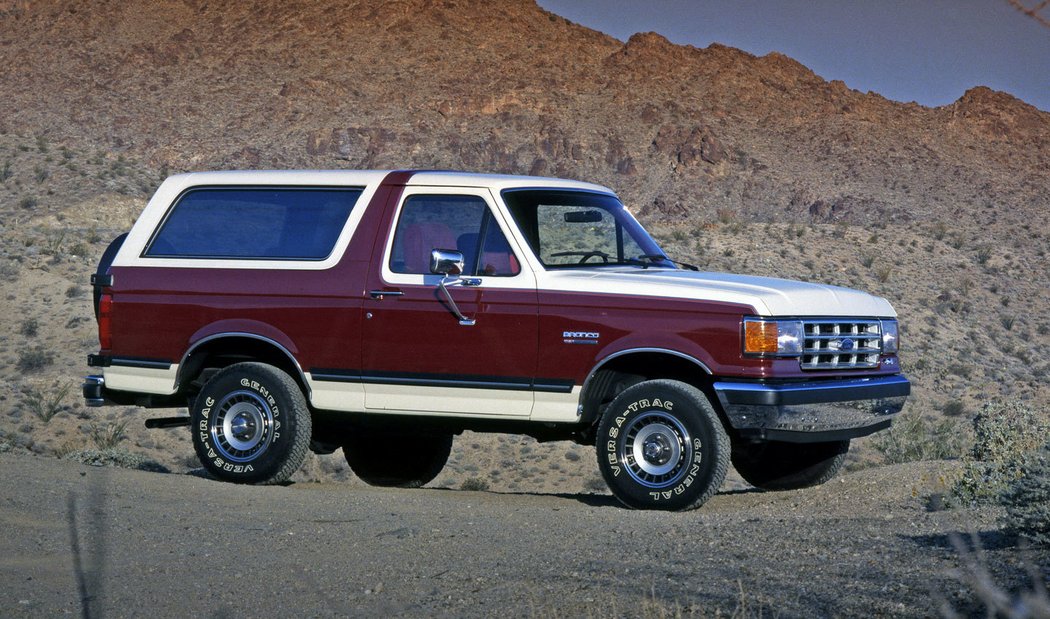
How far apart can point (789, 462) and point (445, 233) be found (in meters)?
3.21

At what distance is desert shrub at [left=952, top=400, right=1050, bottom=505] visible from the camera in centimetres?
855

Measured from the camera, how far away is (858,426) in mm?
8953

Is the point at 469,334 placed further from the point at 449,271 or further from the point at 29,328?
the point at 29,328

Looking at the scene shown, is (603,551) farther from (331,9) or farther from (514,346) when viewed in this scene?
(331,9)

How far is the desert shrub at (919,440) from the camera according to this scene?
1764 cm

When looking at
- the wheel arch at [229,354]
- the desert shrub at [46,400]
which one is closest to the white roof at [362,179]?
the wheel arch at [229,354]

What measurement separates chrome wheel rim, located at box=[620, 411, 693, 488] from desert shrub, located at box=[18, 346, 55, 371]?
1955cm

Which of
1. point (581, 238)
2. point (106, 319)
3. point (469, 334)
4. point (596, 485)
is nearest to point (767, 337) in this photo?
point (581, 238)

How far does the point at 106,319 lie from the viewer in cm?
1029

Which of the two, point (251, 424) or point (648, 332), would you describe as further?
point (251, 424)

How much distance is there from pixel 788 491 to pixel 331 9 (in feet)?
203

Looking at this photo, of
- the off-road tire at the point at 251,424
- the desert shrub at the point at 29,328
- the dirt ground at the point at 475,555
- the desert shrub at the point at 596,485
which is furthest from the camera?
the desert shrub at the point at 29,328

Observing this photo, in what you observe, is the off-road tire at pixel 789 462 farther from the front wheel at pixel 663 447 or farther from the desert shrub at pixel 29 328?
the desert shrub at pixel 29 328

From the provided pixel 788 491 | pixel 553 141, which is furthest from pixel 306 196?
pixel 553 141
